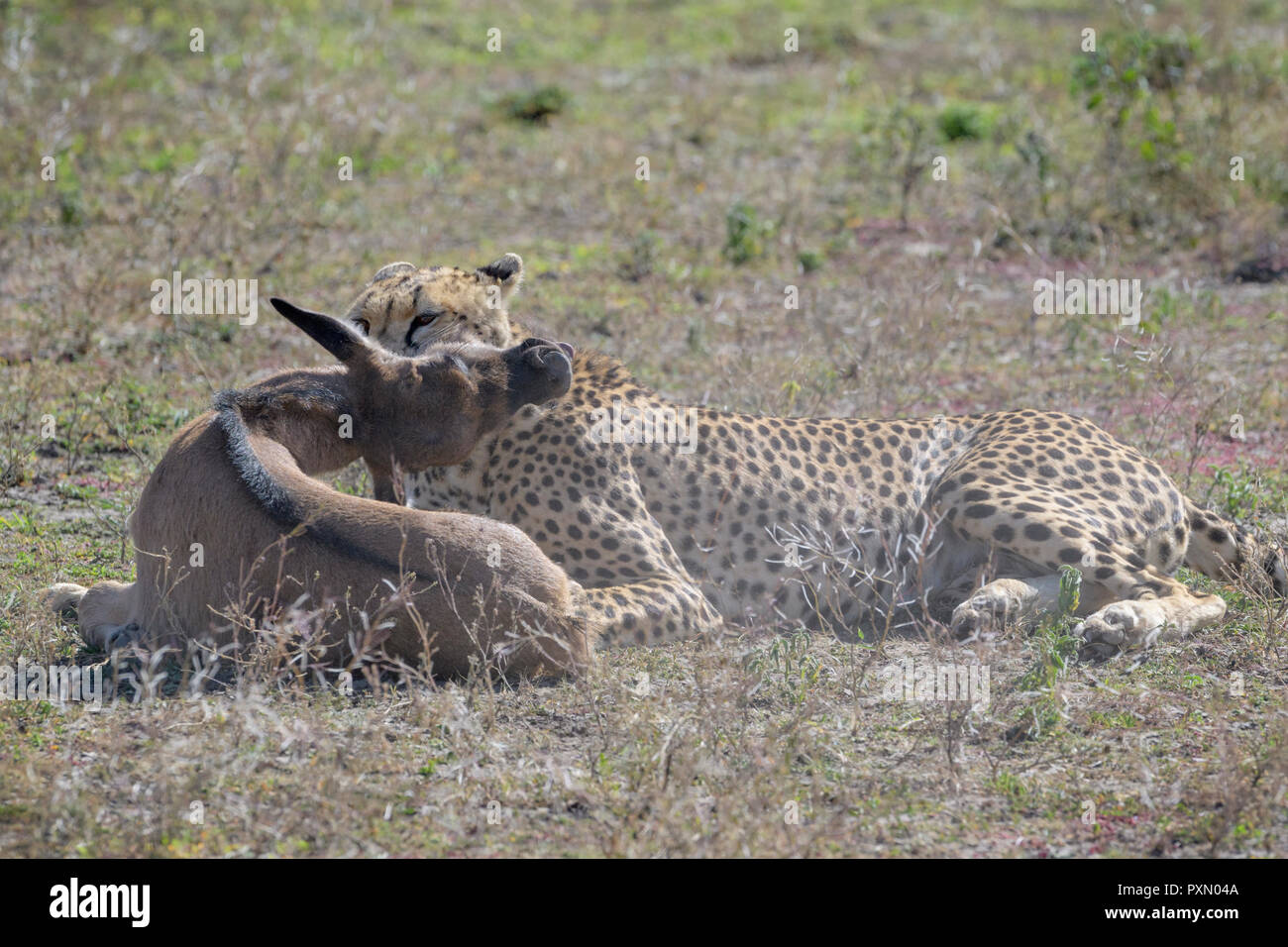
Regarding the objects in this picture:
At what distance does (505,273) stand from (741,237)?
4336mm

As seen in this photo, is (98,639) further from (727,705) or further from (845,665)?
(845,665)

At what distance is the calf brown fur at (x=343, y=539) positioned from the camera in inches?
198

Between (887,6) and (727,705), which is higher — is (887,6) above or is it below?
above

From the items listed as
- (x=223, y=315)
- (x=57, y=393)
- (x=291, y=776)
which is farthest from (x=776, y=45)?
(x=291, y=776)

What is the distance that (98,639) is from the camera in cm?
559

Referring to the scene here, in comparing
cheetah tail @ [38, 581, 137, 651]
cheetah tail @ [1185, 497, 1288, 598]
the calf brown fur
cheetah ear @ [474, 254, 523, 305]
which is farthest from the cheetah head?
cheetah tail @ [1185, 497, 1288, 598]

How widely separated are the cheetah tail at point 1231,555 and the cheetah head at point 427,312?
9.72 feet

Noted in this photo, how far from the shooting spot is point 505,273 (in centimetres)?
681

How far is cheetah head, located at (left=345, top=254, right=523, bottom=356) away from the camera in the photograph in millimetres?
6348

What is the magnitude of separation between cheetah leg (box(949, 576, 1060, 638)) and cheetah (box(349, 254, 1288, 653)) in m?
0.01

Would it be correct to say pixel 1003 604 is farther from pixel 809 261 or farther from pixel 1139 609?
pixel 809 261

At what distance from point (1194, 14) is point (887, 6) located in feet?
11.0

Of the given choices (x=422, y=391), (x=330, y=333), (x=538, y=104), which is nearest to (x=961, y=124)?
(x=538, y=104)

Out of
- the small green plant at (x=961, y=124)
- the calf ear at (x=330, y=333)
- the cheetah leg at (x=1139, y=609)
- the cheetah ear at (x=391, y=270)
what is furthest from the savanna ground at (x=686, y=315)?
the cheetah ear at (x=391, y=270)
